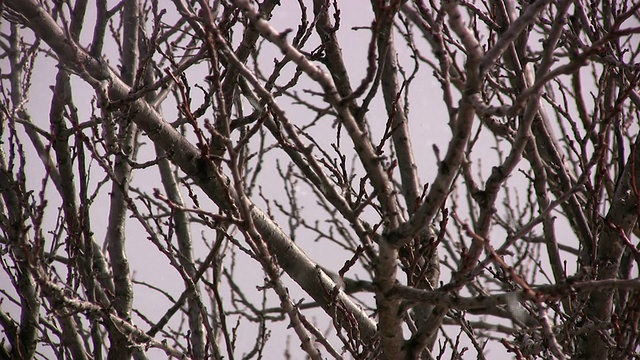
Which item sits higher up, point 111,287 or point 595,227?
point 595,227

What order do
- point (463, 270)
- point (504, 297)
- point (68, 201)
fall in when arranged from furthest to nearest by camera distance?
1. point (68, 201)
2. point (463, 270)
3. point (504, 297)

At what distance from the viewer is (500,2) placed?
2.67m

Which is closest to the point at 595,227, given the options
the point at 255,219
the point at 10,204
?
the point at 255,219

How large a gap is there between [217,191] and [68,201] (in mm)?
1233

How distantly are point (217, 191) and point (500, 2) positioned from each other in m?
1.49

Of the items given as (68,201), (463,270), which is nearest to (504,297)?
(463,270)

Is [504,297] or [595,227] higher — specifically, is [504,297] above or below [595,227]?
below

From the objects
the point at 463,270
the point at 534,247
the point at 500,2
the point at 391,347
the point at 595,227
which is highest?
the point at 534,247

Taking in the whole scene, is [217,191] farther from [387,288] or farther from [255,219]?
[387,288]

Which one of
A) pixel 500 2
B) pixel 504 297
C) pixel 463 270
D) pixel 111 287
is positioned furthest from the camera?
pixel 111 287

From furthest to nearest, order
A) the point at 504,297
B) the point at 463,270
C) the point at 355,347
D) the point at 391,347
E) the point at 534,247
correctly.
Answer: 1. the point at 534,247
2. the point at 355,347
3. the point at 391,347
4. the point at 463,270
5. the point at 504,297

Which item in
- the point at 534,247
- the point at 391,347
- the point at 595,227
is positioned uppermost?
the point at 534,247

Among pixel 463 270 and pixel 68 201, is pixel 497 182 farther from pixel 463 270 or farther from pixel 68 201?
A: pixel 68 201

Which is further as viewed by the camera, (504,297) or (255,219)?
(255,219)
